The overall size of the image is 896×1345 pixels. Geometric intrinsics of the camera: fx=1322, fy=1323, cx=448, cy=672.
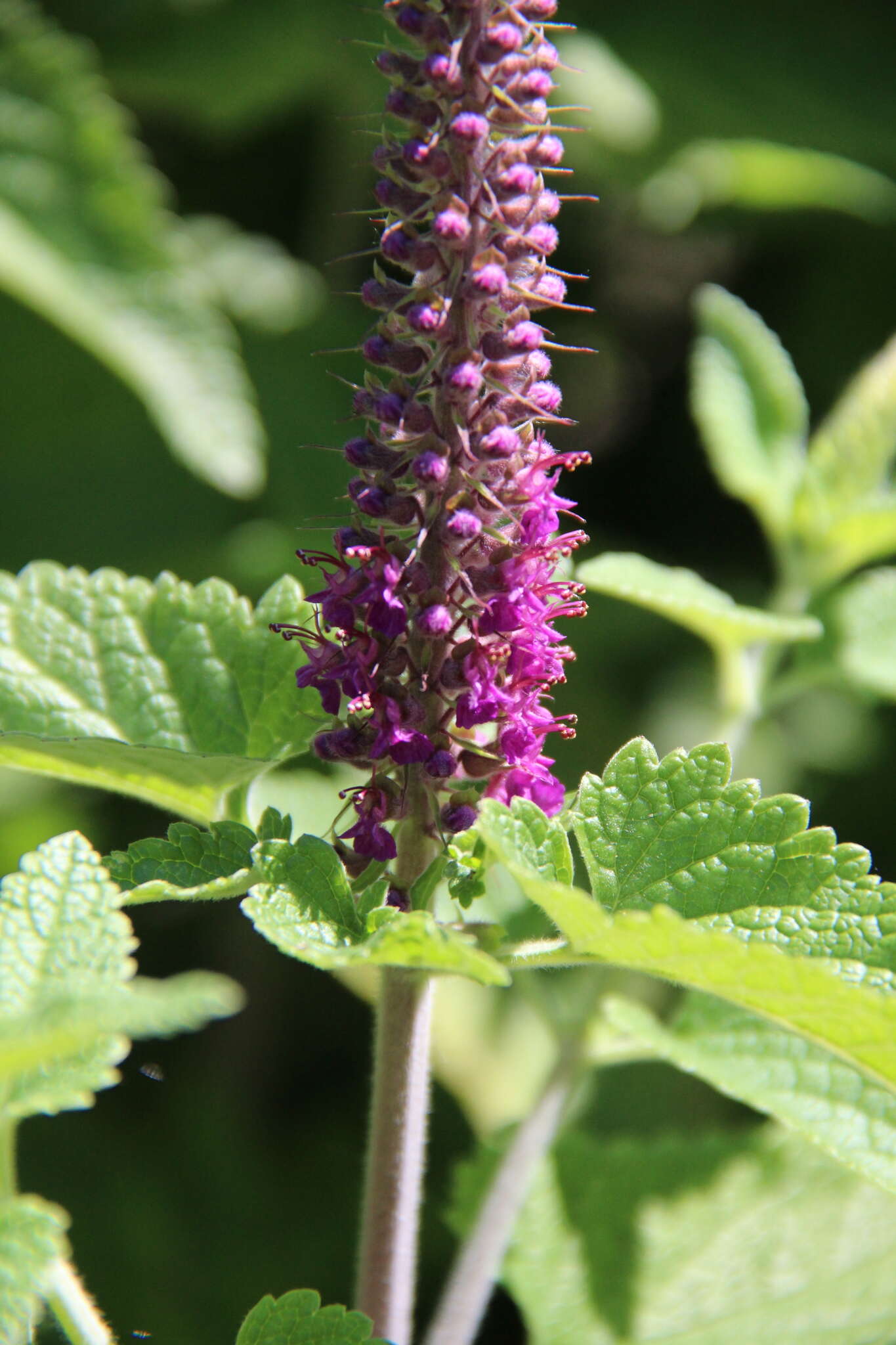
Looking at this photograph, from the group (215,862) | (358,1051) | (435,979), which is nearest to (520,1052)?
(358,1051)

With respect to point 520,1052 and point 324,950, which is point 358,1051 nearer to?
point 520,1052

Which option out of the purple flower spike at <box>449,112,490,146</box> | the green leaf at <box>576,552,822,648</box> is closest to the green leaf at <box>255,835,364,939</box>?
the green leaf at <box>576,552,822,648</box>

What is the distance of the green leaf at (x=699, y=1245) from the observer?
96.0 inches

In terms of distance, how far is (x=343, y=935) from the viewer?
157cm

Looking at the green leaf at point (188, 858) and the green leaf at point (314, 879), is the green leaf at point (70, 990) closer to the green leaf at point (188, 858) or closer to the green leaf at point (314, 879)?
the green leaf at point (188, 858)

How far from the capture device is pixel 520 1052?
362cm

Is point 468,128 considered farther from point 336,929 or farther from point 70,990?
point 70,990

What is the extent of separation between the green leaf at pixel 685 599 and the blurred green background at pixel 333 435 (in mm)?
1194

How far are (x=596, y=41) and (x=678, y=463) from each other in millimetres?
1356

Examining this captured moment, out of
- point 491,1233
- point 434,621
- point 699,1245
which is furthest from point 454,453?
point 699,1245

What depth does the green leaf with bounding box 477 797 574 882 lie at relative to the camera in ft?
4.89

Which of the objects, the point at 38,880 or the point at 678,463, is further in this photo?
the point at 678,463

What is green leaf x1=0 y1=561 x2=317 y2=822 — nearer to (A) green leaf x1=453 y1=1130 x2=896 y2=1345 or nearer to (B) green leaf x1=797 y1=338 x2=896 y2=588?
(A) green leaf x1=453 y1=1130 x2=896 y2=1345

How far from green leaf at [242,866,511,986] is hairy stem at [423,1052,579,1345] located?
2.44ft
